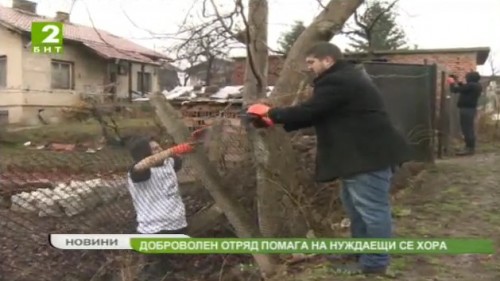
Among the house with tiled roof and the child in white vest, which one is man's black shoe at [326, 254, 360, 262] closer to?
the child in white vest

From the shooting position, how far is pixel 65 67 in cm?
912

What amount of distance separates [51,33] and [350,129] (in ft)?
5.86

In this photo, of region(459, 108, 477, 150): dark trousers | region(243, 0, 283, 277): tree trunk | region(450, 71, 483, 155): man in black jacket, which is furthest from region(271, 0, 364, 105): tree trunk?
region(459, 108, 477, 150): dark trousers

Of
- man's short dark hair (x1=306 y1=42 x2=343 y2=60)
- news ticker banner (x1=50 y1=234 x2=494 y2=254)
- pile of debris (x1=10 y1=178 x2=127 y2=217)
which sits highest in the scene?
man's short dark hair (x1=306 y1=42 x2=343 y2=60)

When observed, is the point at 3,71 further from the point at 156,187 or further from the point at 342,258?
the point at 342,258

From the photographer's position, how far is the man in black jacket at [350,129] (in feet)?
9.41

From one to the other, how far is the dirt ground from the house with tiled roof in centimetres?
191

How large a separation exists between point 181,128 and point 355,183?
972mm

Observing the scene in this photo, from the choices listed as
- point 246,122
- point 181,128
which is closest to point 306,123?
point 246,122

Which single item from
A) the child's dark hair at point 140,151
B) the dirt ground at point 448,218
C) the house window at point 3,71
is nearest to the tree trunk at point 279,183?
the dirt ground at point 448,218

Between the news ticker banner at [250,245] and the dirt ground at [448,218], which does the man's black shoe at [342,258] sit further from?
the news ticker banner at [250,245]

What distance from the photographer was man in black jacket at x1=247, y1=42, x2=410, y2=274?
2.87 m

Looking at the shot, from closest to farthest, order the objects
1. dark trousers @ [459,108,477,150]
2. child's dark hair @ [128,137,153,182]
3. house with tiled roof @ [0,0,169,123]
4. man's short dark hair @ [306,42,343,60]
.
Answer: man's short dark hair @ [306,42,343,60] → child's dark hair @ [128,137,153,182] → house with tiled roof @ [0,0,169,123] → dark trousers @ [459,108,477,150]

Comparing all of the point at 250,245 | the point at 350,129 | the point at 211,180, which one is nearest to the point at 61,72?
the point at 211,180
